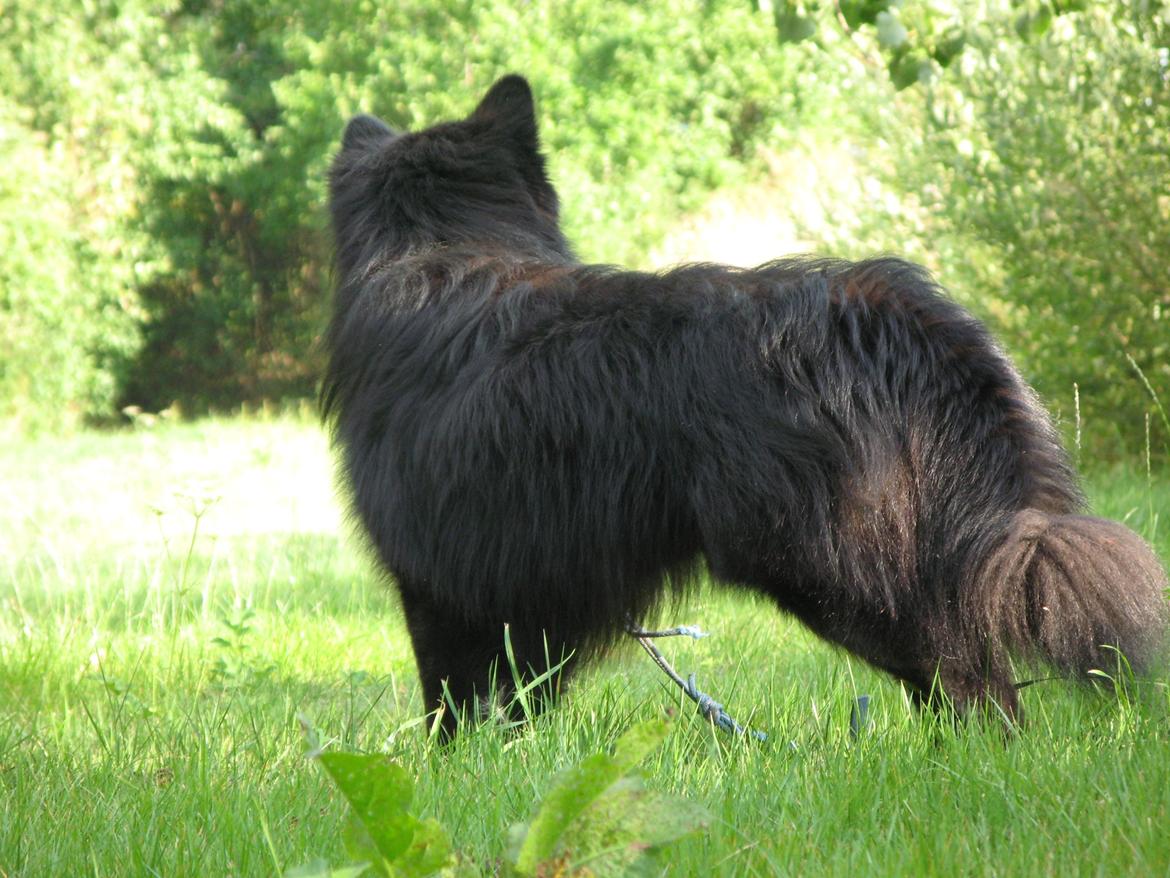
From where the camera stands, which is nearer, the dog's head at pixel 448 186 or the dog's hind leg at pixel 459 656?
the dog's hind leg at pixel 459 656

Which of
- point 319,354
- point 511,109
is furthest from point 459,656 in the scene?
point 511,109

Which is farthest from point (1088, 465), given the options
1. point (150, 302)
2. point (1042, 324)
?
point (150, 302)

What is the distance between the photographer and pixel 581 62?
55.2 ft

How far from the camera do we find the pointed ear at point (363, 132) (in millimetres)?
3643

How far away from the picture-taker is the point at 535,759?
88.8 inches

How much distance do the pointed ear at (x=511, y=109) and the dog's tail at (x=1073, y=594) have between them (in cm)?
201

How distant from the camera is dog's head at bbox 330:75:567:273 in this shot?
3.29 m

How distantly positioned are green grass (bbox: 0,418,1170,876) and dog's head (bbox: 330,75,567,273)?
38.3 inches

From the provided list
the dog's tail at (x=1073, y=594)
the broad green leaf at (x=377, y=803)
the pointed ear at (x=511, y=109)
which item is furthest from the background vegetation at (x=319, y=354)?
the pointed ear at (x=511, y=109)

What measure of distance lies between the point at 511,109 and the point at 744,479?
177cm

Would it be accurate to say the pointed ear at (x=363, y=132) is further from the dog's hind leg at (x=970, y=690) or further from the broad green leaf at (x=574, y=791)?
the broad green leaf at (x=574, y=791)

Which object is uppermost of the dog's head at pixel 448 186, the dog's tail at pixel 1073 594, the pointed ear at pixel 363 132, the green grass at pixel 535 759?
the pointed ear at pixel 363 132

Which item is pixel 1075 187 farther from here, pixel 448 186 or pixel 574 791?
pixel 574 791

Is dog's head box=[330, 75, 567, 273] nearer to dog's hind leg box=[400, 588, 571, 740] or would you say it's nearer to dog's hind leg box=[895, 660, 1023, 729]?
dog's hind leg box=[400, 588, 571, 740]
